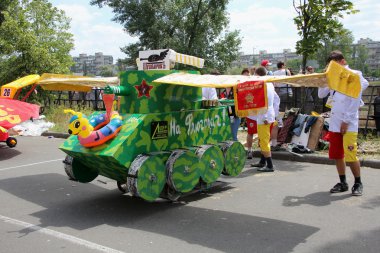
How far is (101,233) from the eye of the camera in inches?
180

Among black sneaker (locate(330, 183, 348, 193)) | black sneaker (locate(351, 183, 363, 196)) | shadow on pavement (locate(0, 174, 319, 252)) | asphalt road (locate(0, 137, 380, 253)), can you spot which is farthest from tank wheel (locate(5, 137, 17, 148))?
black sneaker (locate(351, 183, 363, 196))

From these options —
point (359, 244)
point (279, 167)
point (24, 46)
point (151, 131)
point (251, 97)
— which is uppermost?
point (24, 46)

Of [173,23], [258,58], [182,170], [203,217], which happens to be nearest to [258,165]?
[182,170]

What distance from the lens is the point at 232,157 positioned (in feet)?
20.9

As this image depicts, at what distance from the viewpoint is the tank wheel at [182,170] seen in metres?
5.23

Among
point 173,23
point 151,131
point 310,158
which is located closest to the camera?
point 151,131

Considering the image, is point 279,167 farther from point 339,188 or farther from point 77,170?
point 77,170

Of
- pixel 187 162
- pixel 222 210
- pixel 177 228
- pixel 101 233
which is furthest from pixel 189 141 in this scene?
pixel 101 233

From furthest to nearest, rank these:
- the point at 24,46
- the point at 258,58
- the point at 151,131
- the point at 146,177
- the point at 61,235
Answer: the point at 258,58 → the point at 24,46 → the point at 151,131 → the point at 146,177 → the point at 61,235

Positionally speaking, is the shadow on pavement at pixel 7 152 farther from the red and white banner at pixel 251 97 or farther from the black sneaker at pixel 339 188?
the black sneaker at pixel 339 188

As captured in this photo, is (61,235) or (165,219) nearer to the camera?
(61,235)

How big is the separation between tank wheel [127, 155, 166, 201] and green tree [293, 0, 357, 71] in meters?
6.54

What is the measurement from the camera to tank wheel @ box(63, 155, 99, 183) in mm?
5724

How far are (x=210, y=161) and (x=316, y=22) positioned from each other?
5.87 meters
